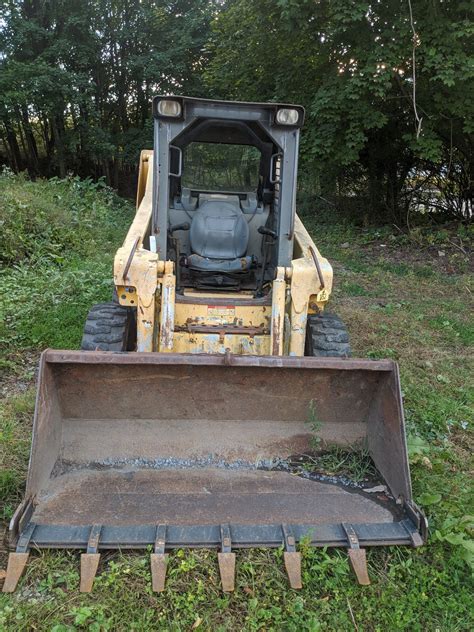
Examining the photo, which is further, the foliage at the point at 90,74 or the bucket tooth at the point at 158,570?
the foliage at the point at 90,74

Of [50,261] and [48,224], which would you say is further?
[48,224]

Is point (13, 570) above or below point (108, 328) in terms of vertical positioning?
below

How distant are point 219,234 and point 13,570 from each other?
2659 mm

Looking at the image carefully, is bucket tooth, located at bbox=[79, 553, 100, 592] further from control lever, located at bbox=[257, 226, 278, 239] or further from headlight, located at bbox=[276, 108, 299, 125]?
headlight, located at bbox=[276, 108, 299, 125]

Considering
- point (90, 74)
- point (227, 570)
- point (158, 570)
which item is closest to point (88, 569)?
point (158, 570)

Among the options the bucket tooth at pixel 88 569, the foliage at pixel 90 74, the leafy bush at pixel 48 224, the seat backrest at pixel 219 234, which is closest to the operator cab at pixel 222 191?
the seat backrest at pixel 219 234

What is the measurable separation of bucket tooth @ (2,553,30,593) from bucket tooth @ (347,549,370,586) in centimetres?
149

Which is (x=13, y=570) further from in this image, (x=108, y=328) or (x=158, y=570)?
(x=108, y=328)

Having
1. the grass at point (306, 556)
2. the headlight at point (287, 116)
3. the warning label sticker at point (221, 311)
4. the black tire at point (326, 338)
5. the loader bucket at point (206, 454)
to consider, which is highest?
the headlight at point (287, 116)

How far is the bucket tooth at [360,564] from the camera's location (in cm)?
240

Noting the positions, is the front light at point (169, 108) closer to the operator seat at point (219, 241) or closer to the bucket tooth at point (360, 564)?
the operator seat at point (219, 241)

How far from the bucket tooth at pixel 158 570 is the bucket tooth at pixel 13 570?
1.87 ft

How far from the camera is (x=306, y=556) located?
2.48 m

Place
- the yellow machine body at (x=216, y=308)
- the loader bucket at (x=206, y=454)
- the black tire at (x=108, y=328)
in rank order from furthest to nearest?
the black tire at (x=108, y=328), the yellow machine body at (x=216, y=308), the loader bucket at (x=206, y=454)
